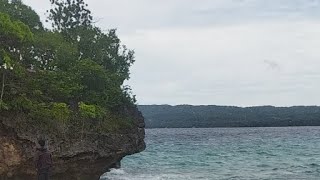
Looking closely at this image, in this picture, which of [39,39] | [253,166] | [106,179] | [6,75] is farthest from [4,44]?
[253,166]

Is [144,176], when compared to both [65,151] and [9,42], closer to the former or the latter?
[65,151]

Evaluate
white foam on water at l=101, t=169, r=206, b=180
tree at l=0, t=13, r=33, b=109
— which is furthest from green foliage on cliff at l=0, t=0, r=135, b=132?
white foam on water at l=101, t=169, r=206, b=180

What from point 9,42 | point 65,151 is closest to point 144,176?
point 65,151

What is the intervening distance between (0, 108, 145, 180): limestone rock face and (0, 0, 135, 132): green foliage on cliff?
0.62 metres

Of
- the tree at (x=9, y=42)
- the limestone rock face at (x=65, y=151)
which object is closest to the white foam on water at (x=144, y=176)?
the limestone rock face at (x=65, y=151)

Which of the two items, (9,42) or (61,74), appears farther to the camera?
(61,74)

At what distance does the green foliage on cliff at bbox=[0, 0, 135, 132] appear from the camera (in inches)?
964

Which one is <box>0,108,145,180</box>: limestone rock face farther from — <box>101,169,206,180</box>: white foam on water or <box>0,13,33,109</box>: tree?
<box>101,169,206,180</box>: white foam on water

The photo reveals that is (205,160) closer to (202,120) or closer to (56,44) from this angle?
(56,44)

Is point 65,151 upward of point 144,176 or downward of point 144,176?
upward

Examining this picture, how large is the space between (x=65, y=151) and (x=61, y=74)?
3917 millimetres

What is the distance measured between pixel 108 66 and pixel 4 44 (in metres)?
12.7

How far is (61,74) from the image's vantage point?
27.5 m

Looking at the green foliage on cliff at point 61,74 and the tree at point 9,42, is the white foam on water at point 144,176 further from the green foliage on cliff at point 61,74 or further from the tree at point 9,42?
the tree at point 9,42
